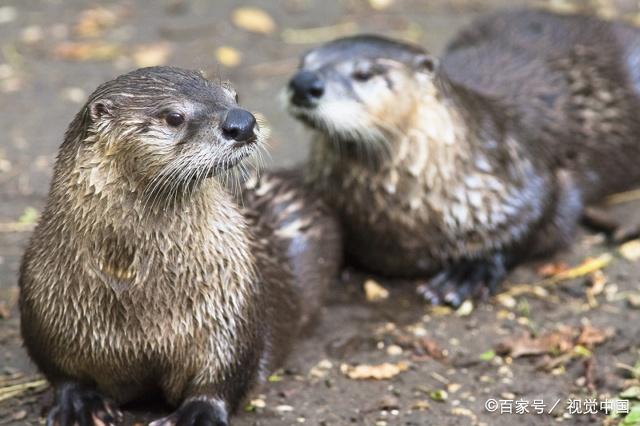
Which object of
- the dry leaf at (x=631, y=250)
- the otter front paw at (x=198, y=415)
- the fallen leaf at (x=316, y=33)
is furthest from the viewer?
Answer: the fallen leaf at (x=316, y=33)

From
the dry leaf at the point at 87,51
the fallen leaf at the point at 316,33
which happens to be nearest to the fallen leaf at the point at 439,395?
the dry leaf at the point at 87,51

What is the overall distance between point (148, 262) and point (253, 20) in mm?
4036

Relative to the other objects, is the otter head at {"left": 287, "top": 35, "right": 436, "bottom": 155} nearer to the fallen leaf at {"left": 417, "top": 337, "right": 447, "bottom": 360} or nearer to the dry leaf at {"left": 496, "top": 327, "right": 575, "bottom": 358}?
the fallen leaf at {"left": 417, "top": 337, "right": 447, "bottom": 360}

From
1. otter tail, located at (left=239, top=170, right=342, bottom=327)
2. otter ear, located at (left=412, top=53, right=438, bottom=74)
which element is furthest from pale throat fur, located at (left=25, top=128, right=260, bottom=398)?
otter ear, located at (left=412, top=53, right=438, bottom=74)

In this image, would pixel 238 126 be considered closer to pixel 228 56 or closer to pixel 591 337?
pixel 591 337

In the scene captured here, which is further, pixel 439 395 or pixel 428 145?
pixel 428 145

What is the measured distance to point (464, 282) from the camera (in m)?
4.50

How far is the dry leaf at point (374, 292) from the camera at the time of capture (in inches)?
178

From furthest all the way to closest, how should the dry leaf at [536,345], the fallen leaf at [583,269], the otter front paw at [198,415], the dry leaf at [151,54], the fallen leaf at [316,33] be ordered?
the fallen leaf at [316,33] → the dry leaf at [151,54] → the fallen leaf at [583,269] → the dry leaf at [536,345] → the otter front paw at [198,415]

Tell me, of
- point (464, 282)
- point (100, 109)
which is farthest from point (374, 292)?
point (100, 109)

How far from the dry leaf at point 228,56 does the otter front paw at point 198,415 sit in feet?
11.1

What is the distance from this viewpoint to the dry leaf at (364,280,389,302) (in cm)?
452

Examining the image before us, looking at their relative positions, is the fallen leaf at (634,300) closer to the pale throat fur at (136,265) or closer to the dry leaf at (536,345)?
the dry leaf at (536,345)

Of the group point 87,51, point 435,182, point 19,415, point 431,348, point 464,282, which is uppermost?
point 87,51
